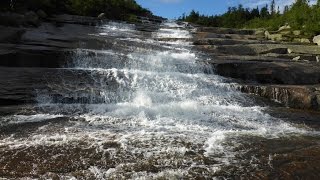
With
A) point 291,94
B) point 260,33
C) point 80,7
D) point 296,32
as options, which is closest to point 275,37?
point 296,32

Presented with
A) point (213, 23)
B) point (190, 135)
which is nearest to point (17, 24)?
point (190, 135)

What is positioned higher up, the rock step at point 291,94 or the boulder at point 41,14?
the boulder at point 41,14

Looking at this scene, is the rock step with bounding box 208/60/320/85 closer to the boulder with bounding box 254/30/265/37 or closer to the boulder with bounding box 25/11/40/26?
the boulder with bounding box 25/11/40/26

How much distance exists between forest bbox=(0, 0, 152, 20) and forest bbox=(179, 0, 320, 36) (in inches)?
563

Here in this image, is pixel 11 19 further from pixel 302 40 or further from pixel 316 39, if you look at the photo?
pixel 316 39

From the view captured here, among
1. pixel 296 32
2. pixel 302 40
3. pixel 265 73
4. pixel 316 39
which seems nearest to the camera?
pixel 265 73

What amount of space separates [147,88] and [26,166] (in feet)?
26.1

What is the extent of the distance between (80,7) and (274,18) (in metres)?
22.1

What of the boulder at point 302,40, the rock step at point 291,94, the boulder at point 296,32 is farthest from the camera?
the boulder at point 296,32

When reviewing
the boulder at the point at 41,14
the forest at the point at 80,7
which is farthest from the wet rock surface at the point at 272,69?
the forest at the point at 80,7

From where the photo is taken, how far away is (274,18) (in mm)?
46594

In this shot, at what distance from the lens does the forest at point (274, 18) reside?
3273 cm

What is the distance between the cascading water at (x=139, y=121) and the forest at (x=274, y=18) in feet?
55.8

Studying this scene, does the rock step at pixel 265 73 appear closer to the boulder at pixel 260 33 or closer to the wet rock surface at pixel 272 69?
the wet rock surface at pixel 272 69
